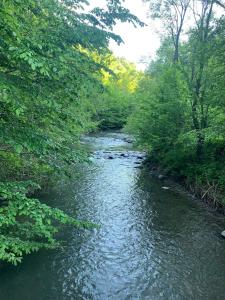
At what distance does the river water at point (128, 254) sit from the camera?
8.00m

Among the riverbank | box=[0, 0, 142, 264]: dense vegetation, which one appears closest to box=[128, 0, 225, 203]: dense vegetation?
the riverbank

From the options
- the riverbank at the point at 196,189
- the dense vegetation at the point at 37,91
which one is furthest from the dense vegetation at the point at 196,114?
the dense vegetation at the point at 37,91

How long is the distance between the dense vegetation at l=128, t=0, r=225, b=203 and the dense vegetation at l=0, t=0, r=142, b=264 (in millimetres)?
6823

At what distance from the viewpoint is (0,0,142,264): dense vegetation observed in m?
5.31

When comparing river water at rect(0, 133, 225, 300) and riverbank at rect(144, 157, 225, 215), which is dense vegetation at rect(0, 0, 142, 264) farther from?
riverbank at rect(144, 157, 225, 215)

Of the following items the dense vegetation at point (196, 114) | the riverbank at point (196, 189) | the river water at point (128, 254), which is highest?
the dense vegetation at point (196, 114)

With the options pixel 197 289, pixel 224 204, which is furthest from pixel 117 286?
pixel 224 204

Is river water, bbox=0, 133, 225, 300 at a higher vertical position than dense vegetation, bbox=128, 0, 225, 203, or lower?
lower

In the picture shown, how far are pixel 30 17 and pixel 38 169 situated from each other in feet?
17.7

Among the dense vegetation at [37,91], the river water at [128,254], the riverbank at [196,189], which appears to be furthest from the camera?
the riverbank at [196,189]

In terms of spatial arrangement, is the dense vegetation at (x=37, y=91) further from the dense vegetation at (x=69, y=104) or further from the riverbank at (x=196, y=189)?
the riverbank at (x=196, y=189)

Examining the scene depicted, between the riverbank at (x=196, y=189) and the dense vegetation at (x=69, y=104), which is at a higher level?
the dense vegetation at (x=69, y=104)

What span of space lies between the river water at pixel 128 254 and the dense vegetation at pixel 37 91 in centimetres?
104

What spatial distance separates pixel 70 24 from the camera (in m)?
9.48
